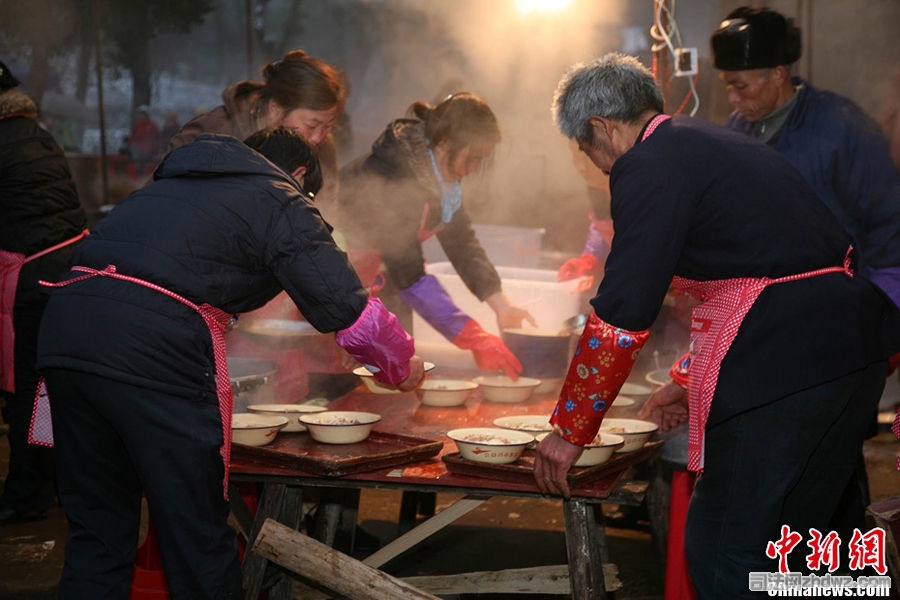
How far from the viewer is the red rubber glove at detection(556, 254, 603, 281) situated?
600 centimetres

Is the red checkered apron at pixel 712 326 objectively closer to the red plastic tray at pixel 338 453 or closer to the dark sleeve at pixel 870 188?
the red plastic tray at pixel 338 453

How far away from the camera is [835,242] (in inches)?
106

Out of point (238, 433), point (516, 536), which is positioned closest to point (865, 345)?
point (238, 433)

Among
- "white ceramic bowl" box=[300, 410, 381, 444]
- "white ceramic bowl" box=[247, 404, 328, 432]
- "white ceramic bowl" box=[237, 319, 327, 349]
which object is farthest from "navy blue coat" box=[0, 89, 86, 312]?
"white ceramic bowl" box=[300, 410, 381, 444]

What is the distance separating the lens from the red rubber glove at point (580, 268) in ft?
19.7

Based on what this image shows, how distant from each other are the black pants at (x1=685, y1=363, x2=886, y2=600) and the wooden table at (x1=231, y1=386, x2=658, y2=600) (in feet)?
1.04

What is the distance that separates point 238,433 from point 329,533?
0.76 meters

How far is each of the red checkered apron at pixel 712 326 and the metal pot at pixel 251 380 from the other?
1597 mm

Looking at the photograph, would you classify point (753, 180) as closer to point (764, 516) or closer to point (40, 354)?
point (764, 516)

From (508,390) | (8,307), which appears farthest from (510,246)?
(8,307)

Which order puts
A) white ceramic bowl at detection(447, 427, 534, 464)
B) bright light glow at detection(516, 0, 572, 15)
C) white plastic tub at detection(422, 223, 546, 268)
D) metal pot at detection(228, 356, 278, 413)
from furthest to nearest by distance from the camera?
bright light glow at detection(516, 0, 572, 15) < white plastic tub at detection(422, 223, 546, 268) < metal pot at detection(228, 356, 278, 413) < white ceramic bowl at detection(447, 427, 534, 464)

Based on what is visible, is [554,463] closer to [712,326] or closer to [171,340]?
[712,326]

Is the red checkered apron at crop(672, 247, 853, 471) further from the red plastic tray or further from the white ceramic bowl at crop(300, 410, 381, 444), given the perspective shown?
the white ceramic bowl at crop(300, 410, 381, 444)

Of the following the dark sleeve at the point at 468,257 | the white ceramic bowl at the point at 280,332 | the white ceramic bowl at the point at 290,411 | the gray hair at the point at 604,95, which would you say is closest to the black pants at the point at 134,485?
the white ceramic bowl at the point at 290,411
